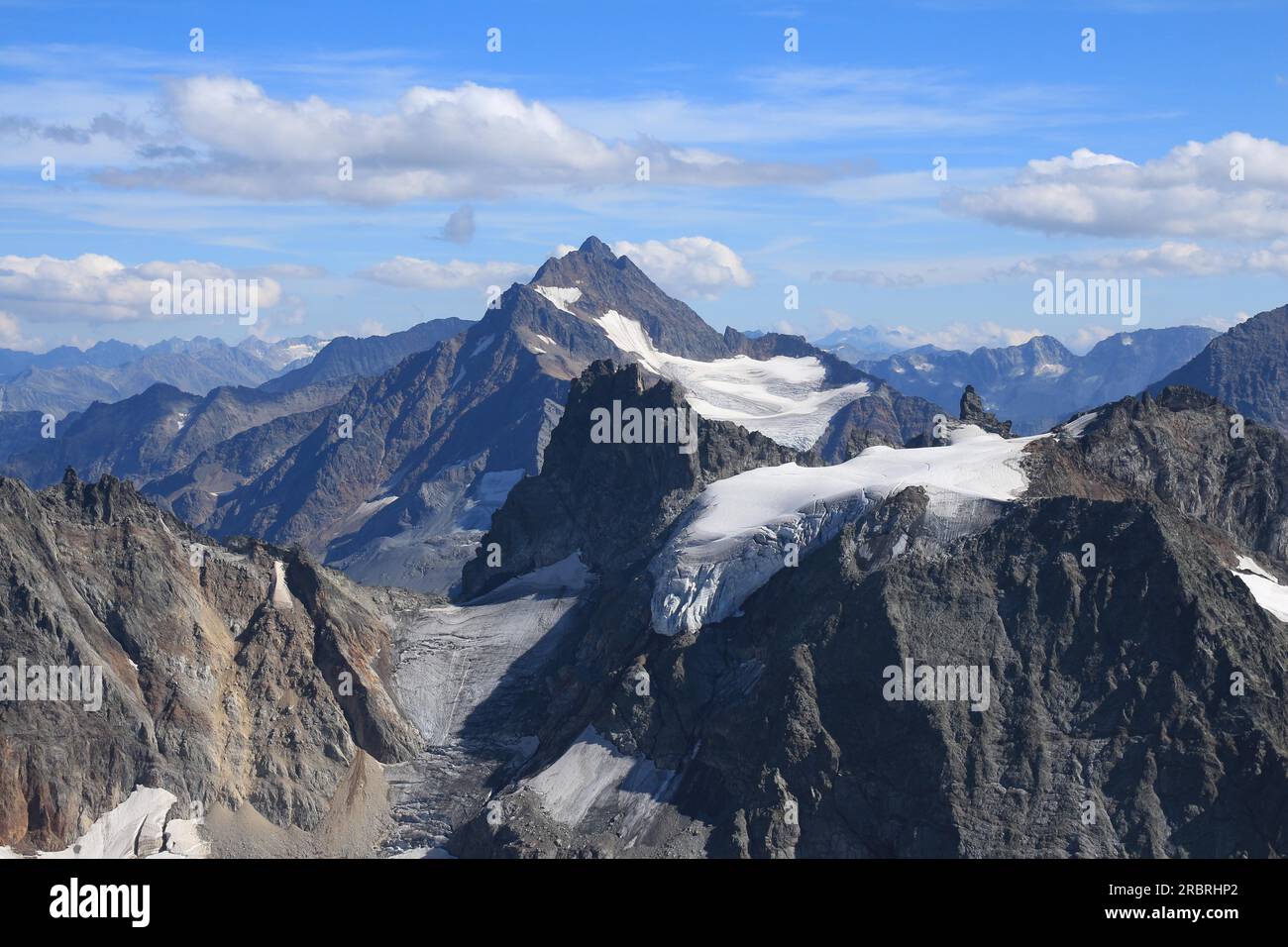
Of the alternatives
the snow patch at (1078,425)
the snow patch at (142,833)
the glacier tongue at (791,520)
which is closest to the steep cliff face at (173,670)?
the snow patch at (142,833)

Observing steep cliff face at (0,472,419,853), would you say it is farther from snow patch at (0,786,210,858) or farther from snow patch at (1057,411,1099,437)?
snow patch at (1057,411,1099,437)

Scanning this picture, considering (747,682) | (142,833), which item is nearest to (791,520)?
(747,682)

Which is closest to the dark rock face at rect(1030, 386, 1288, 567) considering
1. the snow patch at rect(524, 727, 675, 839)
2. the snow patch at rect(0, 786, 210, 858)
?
the snow patch at rect(524, 727, 675, 839)

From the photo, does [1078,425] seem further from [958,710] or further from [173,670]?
[173,670]

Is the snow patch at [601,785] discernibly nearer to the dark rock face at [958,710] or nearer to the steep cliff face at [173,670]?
the dark rock face at [958,710]
